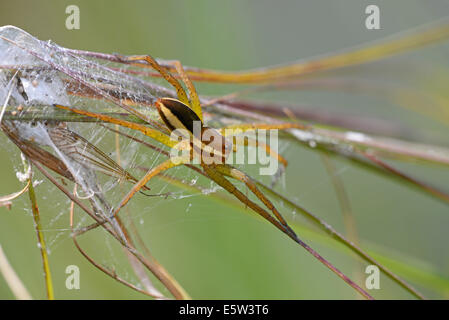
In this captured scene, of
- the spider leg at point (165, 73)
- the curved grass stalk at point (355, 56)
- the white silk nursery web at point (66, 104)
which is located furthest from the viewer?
the curved grass stalk at point (355, 56)

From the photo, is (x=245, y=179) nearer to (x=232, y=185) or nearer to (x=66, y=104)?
(x=232, y=185)

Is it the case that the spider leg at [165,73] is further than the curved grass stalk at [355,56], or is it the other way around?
the curved grass stalk at [355,56]

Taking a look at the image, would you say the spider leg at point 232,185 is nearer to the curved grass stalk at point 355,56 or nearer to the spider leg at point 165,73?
the spider leg at point 165,73

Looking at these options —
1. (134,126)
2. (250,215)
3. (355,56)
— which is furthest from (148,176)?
(355,56)

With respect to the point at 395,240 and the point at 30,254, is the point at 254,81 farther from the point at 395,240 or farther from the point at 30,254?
the point at 395,240

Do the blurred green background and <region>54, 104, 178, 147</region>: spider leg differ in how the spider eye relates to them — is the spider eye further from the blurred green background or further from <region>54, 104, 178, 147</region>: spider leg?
the blurred green background

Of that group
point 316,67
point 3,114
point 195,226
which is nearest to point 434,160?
point 316,67

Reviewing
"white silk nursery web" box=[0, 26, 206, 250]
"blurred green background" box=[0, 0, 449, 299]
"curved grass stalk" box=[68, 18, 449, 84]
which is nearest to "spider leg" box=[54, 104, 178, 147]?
"white silk nursery web" box=[0, 26, 206, 250]

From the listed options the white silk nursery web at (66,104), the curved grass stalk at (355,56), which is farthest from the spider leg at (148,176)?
the curved grass stalk at (355,56)
